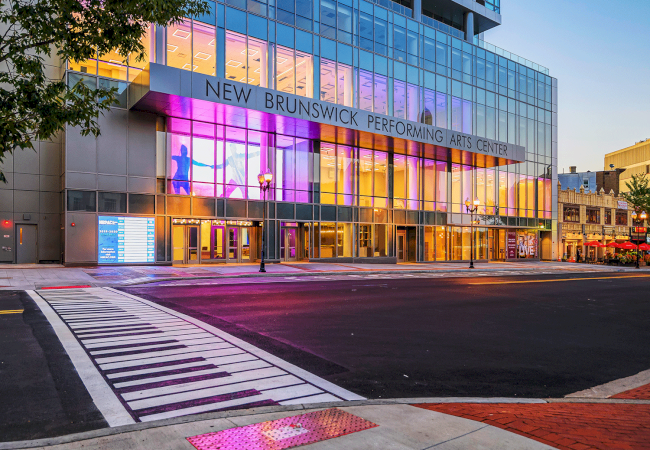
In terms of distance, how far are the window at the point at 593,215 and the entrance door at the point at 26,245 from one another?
200ft

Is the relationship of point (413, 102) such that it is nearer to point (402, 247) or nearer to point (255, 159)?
point (402, 247)

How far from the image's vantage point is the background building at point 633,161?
8762 cm

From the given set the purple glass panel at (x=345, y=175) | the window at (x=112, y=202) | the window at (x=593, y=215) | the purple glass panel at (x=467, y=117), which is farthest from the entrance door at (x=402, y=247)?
the window at (x=593, y=215)

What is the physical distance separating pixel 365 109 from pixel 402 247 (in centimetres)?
1305

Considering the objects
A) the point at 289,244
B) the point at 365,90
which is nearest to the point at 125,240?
the point at 289,244

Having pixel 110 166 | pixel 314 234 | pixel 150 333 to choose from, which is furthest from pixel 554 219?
pixel 150 333

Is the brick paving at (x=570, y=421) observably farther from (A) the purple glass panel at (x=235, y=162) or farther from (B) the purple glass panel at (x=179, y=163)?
(A) the purple glass panel at (x=235, y=162)

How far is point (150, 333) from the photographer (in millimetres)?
9297

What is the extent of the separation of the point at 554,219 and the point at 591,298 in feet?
127

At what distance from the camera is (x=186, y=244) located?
29.4 m

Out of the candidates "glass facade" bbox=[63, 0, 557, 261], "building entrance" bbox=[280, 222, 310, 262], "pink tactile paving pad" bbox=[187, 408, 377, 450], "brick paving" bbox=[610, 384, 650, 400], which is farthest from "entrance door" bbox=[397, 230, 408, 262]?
"pink tactile paving pad" bbox=[187, 408, 377, 450]

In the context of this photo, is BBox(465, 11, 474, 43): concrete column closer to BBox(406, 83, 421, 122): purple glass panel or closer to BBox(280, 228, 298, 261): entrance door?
BBox(406, 83, 421, 122): purple glass panel

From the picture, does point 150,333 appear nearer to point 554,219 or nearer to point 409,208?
point 409,208

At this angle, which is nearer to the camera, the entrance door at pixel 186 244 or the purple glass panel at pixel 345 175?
the entrance door at pixel 186 244
